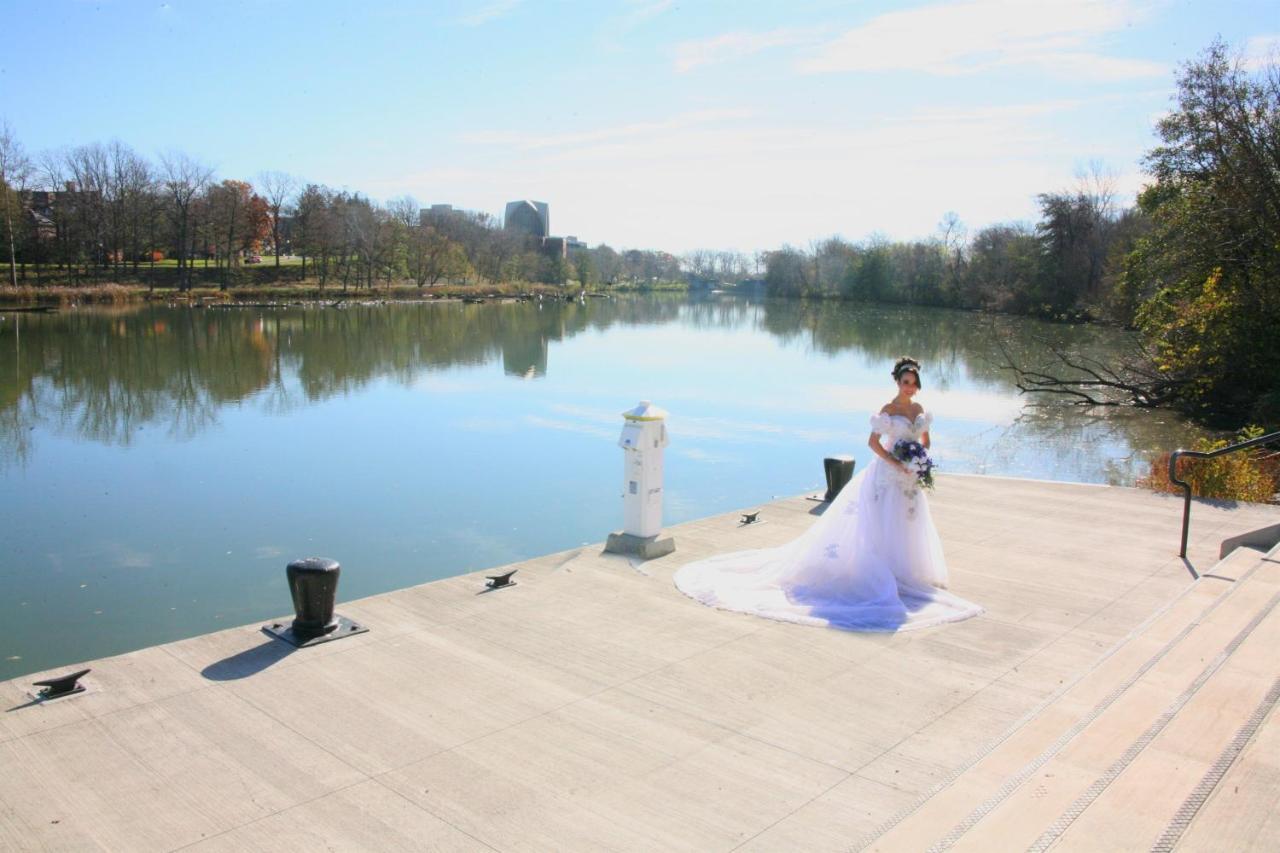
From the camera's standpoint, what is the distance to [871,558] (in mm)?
7531

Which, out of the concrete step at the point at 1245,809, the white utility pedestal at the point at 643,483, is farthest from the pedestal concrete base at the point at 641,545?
the concrete step at the point at 1245,809

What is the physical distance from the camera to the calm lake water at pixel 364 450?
10.4 meters

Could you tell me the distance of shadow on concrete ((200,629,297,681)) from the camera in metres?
5.90

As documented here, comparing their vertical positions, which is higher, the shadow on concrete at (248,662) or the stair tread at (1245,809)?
the stair tread at (1245,809)

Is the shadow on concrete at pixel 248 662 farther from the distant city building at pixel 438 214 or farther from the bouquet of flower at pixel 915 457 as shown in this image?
the distant city building at pixel 438 214

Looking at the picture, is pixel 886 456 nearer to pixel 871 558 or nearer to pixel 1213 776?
pixel 871 558

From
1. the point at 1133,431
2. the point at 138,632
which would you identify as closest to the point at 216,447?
the point at 138,632

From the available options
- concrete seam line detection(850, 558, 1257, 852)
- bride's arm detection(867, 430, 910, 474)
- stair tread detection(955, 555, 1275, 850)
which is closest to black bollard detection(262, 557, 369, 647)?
concrete seam line detection(850, 558, 1257, 852)

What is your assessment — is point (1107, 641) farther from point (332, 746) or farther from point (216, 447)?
point (216, 447)

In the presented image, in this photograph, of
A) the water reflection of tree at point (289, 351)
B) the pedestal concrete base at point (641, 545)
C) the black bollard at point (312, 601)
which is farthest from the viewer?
the water reflection of tree at point (289, 351)

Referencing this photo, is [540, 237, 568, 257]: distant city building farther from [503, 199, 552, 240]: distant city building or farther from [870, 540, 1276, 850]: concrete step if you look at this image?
[870, 540, 1276, 850]: concrete step

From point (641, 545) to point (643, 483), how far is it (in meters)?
0.58

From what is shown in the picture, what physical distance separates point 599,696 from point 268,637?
2522 millimetres

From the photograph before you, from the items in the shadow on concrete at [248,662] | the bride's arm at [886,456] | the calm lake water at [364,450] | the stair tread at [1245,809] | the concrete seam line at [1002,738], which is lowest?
the calm lake water at [364,450]
